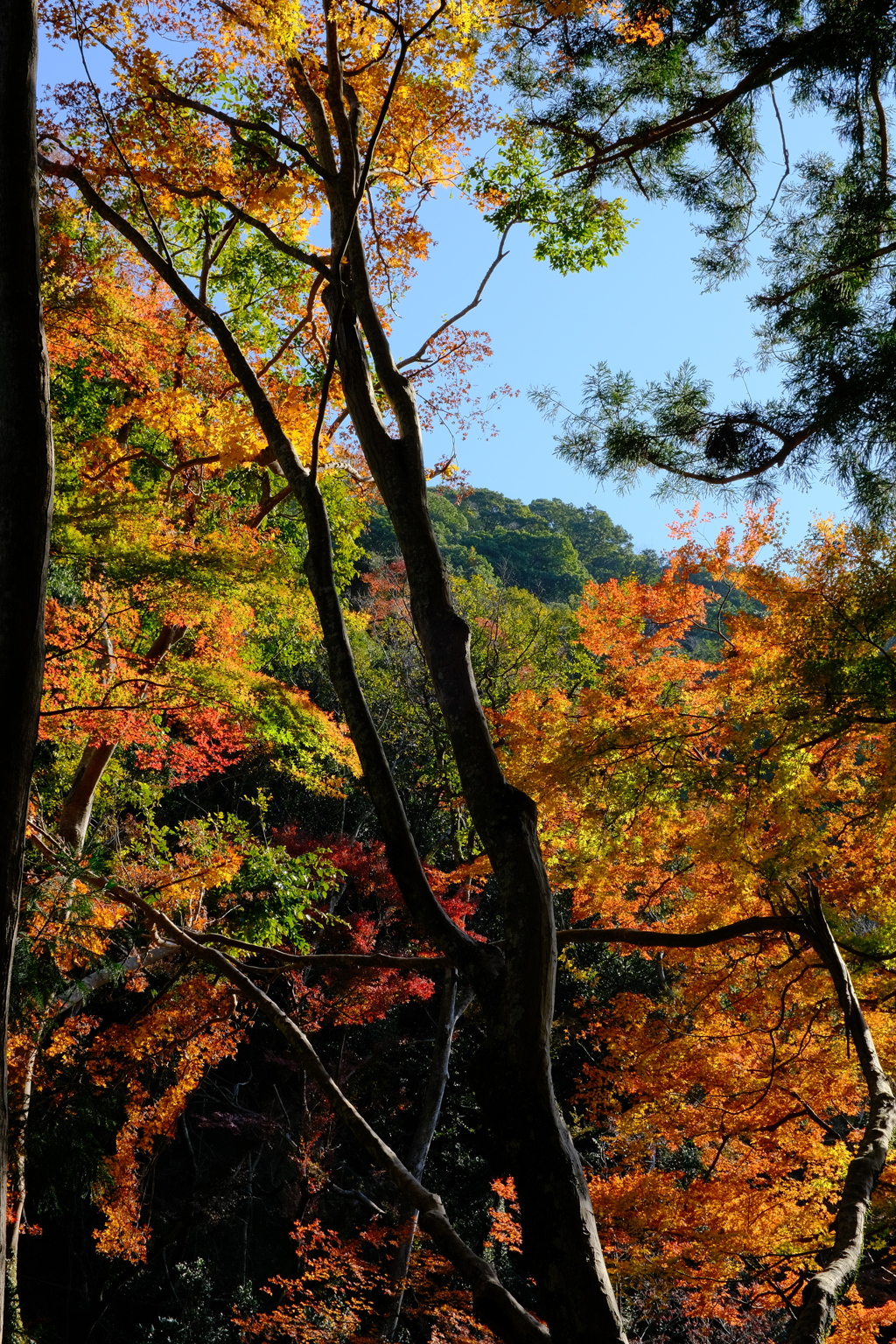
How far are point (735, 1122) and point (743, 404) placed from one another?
485 centimetres

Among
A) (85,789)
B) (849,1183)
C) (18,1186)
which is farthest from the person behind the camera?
(85,789)

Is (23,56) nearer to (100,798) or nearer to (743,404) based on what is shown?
(743,404)

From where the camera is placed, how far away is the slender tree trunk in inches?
64.1

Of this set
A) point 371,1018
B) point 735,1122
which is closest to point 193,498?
point 371,1018

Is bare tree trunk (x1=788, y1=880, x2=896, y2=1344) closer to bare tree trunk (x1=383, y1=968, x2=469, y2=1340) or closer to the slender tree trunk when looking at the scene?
the slender tree trunk

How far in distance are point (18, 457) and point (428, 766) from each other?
11.5 m

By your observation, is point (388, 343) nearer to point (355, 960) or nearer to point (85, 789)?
point (355, 960)

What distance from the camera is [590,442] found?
553 cm

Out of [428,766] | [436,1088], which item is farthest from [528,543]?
[436,1088]

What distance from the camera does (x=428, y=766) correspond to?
13.0m

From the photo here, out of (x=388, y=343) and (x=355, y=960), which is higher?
(x=388, y=343)

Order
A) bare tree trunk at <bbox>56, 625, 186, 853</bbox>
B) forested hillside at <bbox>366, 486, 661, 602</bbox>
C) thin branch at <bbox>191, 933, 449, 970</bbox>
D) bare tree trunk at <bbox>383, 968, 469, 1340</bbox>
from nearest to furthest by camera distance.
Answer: thin branch at <bbox>191, 933, 449, 970</bbox> < bare tree trunk at <bbox>56, 625, 186, 853</bbox> < bare tree trunk at <bbox>383, 968, 469, 1340</bbox> < forested hillside at <bbox>366, 486, 661, 602</bbox>

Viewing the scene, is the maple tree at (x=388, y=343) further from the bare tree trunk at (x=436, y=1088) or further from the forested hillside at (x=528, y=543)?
the forested hillside at (x=528, y=543)

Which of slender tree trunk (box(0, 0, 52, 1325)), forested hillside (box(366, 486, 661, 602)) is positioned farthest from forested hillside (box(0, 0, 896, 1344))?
forested hillside (box(366, 486, 661, 602))
